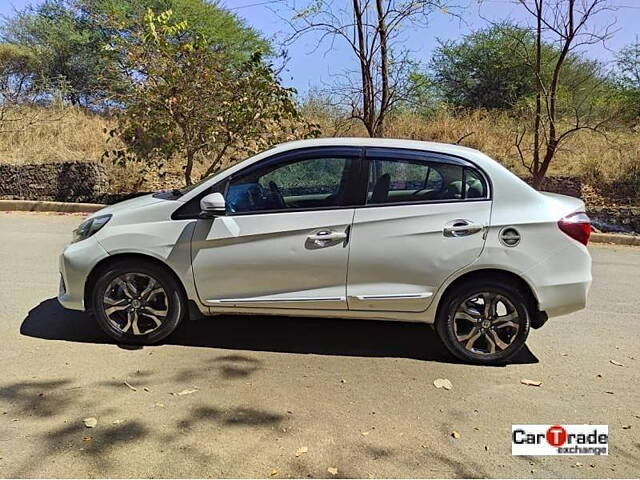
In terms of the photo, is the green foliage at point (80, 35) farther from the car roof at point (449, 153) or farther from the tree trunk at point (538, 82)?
the car roof at point (449, 153)

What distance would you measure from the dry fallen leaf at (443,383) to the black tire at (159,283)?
6.66 ft

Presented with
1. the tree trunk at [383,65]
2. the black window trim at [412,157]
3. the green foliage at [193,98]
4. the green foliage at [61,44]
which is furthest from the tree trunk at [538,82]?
the green foliage at [61,44]

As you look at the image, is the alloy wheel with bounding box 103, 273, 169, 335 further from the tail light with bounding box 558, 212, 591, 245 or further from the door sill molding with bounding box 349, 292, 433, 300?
the tail light with bounding box 558, 212, 591, 245

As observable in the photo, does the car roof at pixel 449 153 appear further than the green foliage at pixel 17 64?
No

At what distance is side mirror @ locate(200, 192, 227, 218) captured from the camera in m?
4.14

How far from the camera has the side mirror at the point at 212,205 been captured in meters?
4.14

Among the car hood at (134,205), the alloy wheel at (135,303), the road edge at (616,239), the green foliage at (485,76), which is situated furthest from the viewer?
the green foliage at (485,76)

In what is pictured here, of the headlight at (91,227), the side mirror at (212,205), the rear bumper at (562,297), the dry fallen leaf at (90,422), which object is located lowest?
the dry fallen leaf at (90,422)

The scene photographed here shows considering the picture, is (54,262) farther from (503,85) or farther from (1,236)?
(503,85)

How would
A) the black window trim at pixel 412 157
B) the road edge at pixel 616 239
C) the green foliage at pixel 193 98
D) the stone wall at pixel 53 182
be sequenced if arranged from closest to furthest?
1. the black window trim at pixel 412 157
2. the green foliage at pixel 193 98
3. the road edge at pixel 616 239
4. the stone wall at pixel 53 182

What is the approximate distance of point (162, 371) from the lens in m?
3.96

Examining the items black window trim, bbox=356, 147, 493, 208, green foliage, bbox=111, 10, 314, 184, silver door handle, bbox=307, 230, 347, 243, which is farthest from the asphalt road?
green foliage, bbox=111, 10, 314, 184

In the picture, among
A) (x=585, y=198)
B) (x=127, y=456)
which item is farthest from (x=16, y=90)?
(x=127, y=456)

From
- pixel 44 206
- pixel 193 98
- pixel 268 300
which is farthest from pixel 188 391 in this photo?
pixel 44 206
